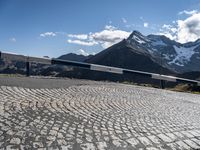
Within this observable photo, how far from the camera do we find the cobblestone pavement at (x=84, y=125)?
4.63 m

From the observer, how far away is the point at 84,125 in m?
5.55

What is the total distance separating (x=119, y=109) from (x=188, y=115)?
2.22 metres

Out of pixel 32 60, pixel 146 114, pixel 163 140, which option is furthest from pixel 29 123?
pixel 32 60

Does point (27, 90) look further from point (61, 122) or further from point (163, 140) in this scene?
point (163, 140)

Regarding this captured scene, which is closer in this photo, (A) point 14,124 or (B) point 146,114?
(A) point 14,124

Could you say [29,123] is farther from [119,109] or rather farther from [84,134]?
[119,109]

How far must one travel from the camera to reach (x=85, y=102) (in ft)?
25.6

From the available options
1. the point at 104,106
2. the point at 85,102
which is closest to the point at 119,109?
the point at 104,106

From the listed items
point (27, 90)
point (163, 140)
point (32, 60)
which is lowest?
point (163, 140)

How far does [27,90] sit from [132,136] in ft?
14.2

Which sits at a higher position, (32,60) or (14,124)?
(32,60)

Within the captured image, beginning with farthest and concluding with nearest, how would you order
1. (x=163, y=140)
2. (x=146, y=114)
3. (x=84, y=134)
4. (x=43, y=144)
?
(x=146, y=114) → (x=163, y=140) → (x=84, y=134) → (x=43, y=144)

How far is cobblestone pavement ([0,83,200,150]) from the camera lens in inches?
182

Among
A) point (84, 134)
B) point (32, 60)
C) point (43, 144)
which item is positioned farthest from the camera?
point (32, 60)
